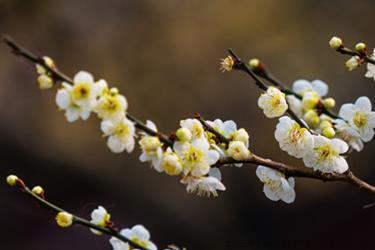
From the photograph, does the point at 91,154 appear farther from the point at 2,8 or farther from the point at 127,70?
the point at 2,8

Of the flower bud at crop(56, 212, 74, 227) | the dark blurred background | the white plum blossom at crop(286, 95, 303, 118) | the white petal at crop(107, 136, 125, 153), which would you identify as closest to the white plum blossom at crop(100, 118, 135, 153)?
the white petal at crop(107, 136, 125, 153)

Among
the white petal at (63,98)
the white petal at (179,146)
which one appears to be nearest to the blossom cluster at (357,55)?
the white petal at (179,146)

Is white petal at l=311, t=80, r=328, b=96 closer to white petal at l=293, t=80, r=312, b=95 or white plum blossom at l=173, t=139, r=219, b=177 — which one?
white petal at l=293, t=80, r=312, b=95

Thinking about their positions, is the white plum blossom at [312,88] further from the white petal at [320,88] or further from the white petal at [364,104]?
the white petal at [364,104]

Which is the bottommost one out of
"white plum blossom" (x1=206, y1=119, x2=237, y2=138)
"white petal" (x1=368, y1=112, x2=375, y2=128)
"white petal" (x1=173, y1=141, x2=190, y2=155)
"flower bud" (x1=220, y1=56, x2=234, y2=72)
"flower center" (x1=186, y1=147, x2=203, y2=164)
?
"flower center" (x1=186, y1=147, x2=203, y2=164)

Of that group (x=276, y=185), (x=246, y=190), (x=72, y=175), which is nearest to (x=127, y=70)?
(x=72, y=175)
